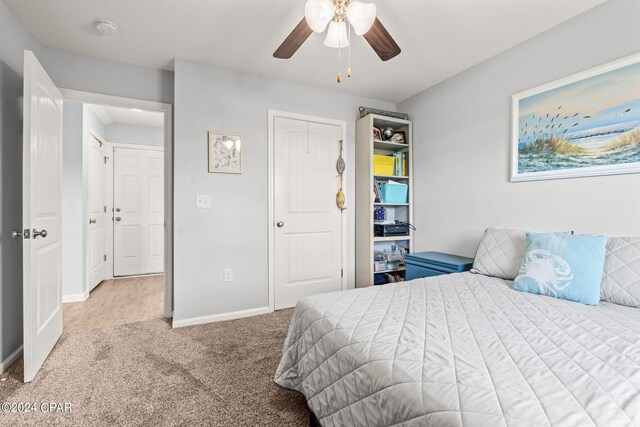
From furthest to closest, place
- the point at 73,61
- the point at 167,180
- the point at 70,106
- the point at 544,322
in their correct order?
the point at 70,106
the point at 167,180
the point at 73,61
the point at 544,322

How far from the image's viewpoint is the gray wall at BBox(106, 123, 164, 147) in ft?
15.1

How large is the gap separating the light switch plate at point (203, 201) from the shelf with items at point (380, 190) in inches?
64.6

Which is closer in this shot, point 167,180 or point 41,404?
point 41,404

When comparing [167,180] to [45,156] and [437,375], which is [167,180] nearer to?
[45,156]

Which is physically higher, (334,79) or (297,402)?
(334,79)

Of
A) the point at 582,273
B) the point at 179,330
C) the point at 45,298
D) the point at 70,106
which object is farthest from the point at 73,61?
the point at 582,273

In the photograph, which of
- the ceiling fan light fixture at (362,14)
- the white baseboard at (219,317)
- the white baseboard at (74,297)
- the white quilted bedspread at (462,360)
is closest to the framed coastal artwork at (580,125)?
the white quilted bedspread at (462,360)

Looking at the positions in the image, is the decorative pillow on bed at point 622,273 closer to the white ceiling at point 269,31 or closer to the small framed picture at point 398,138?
the white ceiling at point 269,31

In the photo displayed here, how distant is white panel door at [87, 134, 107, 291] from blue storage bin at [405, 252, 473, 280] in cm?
378

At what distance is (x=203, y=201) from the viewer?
110 inches

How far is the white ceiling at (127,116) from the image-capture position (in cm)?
396

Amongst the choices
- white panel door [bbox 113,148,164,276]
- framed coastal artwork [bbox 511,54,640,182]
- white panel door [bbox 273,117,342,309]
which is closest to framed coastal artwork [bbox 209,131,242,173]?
white panel door [bbox 273,117,342,309]

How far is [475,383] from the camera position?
32.3 inches

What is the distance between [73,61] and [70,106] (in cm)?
107
